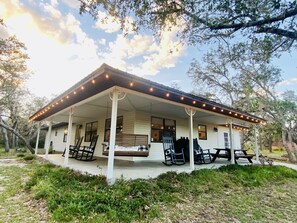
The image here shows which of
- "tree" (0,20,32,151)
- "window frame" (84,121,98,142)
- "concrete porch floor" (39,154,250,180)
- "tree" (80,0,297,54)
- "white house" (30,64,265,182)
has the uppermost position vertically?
"tree" (0,20,32,151)

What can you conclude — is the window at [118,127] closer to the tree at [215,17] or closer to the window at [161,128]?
the window at [161,128]

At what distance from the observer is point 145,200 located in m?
3.43

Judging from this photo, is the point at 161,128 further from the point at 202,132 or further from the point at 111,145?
the point at 111,145

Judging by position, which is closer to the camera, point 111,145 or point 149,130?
point 111,145

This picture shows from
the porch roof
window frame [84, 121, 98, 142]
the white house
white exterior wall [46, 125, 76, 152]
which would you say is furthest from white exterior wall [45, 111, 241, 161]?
white exterior wall [46, 125, 76, 152]

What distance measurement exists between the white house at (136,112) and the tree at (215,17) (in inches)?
79.9

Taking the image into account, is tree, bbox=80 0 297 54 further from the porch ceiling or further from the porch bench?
the porch bench

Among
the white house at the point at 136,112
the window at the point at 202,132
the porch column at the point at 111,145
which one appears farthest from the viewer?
the window at the point at 202,132

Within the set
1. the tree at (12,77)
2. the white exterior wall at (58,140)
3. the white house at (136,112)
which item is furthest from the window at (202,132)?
the tree at (12,77)

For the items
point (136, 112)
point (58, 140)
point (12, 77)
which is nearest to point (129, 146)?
point (136, 112)

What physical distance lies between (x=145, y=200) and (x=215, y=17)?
15.8 feet

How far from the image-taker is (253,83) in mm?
16109

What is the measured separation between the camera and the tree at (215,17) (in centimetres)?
421

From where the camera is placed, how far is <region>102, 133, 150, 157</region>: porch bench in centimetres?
571
